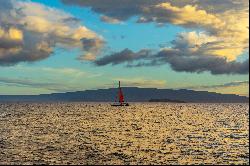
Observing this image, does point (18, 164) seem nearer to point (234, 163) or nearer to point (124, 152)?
point (124, 152)

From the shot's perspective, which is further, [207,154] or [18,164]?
[207,154]

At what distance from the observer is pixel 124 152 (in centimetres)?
5747

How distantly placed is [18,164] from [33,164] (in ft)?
5.67

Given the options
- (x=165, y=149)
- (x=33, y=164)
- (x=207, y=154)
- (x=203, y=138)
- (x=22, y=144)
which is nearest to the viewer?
(x=33, y=164)

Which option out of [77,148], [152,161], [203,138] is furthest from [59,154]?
[203,138]

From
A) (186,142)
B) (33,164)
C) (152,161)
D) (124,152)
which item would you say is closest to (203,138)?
(186,142)

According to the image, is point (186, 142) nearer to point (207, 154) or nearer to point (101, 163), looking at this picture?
point (207, 154)

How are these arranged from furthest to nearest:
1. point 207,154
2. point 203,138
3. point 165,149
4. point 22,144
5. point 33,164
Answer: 1. point 203,138
2. point 22,144
3. point 165,149
4. point 207,154
5. point 33,164

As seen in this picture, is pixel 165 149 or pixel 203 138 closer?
pixel 165 149

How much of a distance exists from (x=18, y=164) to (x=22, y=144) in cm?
1831

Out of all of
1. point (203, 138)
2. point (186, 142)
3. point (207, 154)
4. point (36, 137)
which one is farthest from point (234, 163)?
point (36, 137)

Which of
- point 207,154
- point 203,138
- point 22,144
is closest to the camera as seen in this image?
point 207,154

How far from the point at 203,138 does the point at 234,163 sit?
27.7 m

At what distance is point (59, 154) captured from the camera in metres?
55.3
